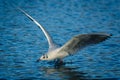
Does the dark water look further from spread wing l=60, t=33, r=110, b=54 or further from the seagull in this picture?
spread wing l=60, t=33, r=110, b=54

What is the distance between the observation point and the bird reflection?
1502 cm

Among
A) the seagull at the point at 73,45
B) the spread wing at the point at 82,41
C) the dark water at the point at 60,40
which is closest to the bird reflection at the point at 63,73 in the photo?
the dark water at the point at 60,40

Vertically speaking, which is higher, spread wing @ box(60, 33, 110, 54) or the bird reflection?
spread wing @ box(60, 33, 110, 54)

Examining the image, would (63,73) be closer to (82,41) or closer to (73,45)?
(73,45)

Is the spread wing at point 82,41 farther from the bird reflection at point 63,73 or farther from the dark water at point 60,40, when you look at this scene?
the dark water at point 60,40

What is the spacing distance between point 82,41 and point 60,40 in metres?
6.38

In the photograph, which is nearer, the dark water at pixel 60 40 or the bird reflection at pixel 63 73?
the bird reflection at pixel 63 73

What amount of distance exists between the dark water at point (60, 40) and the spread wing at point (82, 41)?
769 mm

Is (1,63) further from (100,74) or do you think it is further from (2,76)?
(100,74)

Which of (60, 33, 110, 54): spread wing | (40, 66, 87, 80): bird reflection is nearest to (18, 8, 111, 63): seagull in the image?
(60, 33, 110, 54): spread wing

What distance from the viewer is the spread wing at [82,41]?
14.3 metres

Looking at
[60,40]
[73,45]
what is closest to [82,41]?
[73,45]

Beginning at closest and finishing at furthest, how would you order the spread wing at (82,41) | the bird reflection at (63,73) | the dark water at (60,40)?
1. the spread wing at (82,41)
2. the bird reflection at (63,73)
3. the dark water at (60,40)

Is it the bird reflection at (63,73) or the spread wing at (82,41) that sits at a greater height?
the spread wing at (82,41)
